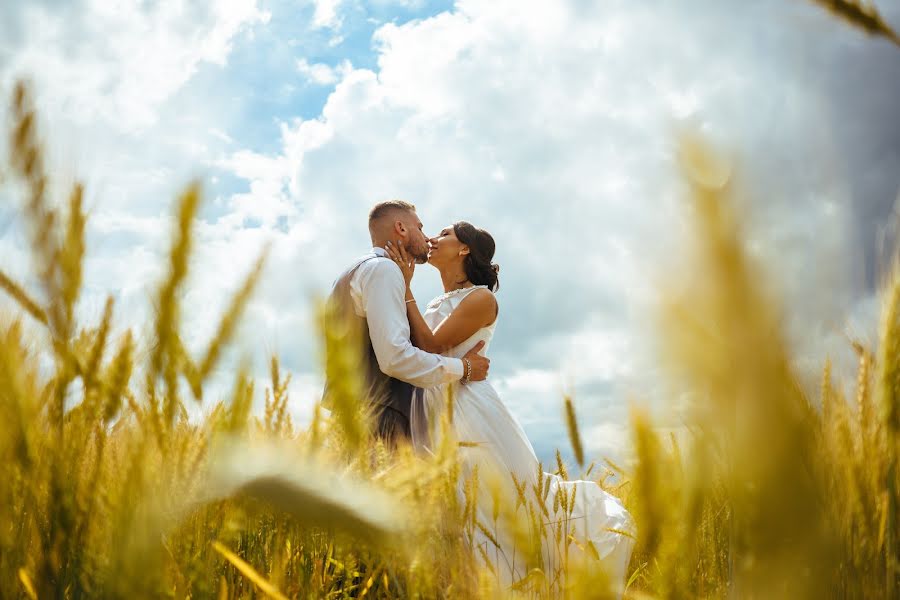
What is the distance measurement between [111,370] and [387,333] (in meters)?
2.29

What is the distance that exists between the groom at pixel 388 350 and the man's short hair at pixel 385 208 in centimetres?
26

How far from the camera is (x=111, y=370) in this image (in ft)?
2.80

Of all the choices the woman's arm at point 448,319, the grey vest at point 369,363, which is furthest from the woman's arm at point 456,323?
the grey vest at point 369,363

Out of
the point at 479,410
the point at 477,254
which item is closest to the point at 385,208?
the point at 477,254

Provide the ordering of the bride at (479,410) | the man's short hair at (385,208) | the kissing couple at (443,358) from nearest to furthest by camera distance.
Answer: the bride at (479,410), the kissing couple at (443,358), the man's short hair at (385,208)

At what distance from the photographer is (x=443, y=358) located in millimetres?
3318

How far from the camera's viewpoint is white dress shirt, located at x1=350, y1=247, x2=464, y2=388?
3.10 metres

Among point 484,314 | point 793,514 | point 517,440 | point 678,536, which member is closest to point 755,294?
point 793,514

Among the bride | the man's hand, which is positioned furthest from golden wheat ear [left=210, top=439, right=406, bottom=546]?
the man's hand

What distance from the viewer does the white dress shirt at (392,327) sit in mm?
3104

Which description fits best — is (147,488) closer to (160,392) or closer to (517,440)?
(160,392)

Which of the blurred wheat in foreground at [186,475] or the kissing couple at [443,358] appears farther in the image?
the kissing couple at [443,358]

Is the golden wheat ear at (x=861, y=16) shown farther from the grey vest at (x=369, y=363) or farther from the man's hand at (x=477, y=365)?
the man's hand at (x=477, y=365)

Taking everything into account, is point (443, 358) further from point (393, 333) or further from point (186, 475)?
point (186, 475)
